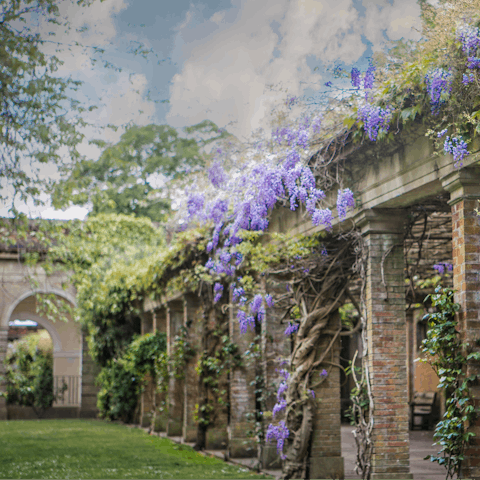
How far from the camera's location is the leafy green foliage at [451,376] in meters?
5.65

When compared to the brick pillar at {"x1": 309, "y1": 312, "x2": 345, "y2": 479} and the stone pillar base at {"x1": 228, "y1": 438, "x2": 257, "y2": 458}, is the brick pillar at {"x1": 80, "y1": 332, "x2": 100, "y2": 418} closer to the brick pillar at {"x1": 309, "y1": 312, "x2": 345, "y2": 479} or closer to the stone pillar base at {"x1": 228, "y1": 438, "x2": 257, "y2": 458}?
the stone pillar base at {"x1": 228, "y1": 438, "x2": 257, "y2": 458}

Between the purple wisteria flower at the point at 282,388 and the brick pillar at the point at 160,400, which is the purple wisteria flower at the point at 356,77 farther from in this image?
the brick pillar at the point at 160,400

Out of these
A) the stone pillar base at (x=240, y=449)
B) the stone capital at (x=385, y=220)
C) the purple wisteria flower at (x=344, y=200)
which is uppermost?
the purple wisteria flower at (x=344, y=200)

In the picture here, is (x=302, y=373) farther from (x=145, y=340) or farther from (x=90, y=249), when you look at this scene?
(x=90, y=249)

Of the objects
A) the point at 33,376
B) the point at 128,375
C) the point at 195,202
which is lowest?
the point at 33,376

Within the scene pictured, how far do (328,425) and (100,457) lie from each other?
13.4ft

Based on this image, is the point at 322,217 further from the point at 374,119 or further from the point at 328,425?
the point at 328,425

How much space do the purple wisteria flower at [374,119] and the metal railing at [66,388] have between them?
59.2 ft

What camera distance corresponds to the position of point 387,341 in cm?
733

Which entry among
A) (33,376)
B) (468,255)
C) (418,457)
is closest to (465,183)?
(468,255)

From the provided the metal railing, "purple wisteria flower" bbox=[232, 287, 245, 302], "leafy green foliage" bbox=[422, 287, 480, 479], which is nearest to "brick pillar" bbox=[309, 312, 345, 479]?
"purple wisteria flower" bbox=[232, 287, 245, 302]

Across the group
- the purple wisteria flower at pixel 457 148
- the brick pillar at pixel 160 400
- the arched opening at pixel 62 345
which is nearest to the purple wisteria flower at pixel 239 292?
the purple wisteria flower at pixel 457 148

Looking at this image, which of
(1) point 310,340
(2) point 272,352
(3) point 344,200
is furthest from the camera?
(2) point 272,352

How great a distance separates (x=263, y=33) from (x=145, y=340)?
9.91 m
